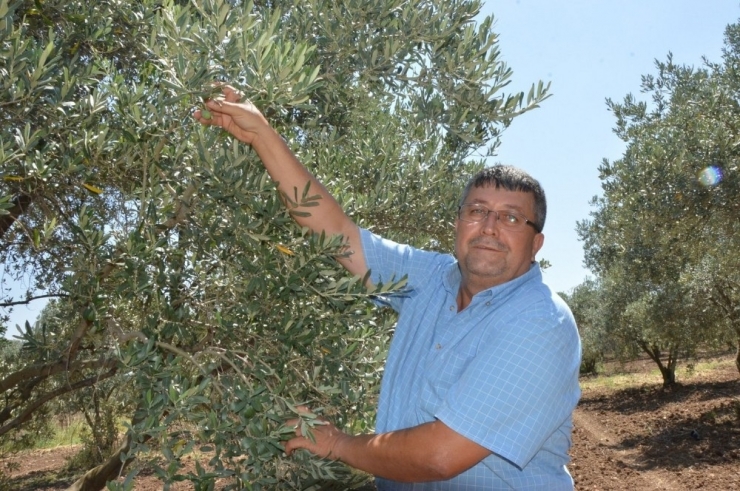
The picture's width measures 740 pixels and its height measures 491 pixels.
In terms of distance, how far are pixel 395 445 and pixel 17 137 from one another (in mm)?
1871

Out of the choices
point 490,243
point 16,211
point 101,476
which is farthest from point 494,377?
point 101,476

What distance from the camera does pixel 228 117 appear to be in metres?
2.95

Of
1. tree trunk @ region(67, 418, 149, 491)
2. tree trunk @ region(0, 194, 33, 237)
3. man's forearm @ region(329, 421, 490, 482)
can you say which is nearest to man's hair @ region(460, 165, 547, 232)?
man's forearm @ region(329, 421, 490, 482)

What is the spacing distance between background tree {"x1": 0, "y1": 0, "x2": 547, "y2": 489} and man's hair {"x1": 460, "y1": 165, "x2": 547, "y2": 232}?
0.62 metres

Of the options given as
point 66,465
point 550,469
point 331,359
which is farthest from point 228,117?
point 66,465

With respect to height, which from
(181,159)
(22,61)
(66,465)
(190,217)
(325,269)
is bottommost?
(66,465)

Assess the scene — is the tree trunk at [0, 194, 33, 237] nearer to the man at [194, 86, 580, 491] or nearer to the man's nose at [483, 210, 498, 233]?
the man at [194, 86, 580, 491]

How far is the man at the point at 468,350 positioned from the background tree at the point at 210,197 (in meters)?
0.16

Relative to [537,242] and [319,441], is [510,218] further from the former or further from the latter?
[319,441]

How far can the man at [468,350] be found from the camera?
252cm

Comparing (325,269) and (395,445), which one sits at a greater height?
(325,269)

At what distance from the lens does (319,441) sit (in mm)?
2830

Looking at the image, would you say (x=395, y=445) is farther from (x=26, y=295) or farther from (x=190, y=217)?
(x=26, y=295)

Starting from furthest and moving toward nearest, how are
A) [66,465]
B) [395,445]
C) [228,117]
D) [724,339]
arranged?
[724,339]
[66,465]
[228,117]
[395,445]
